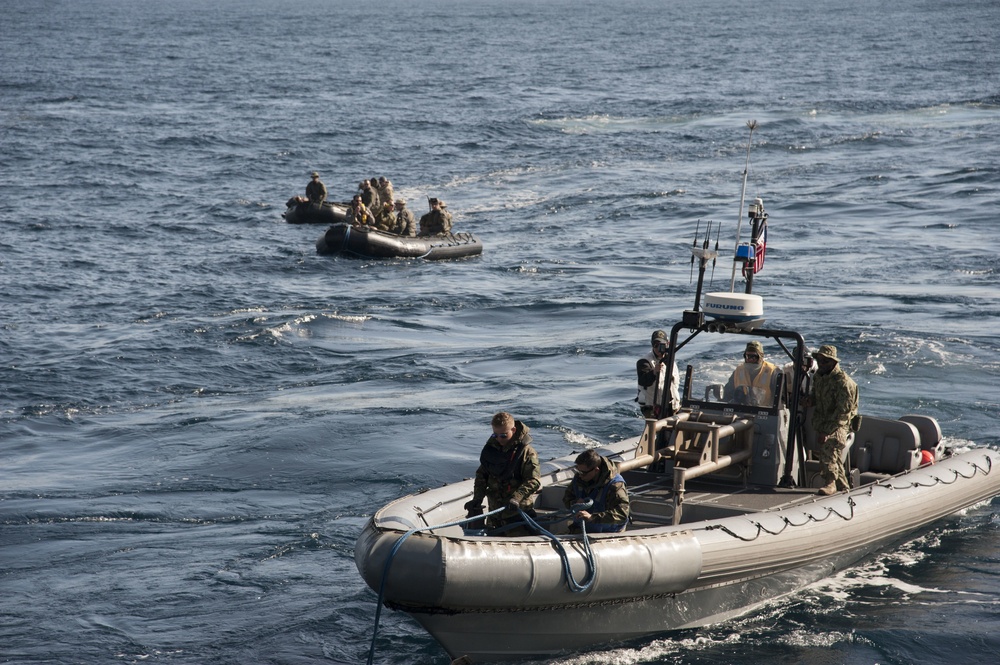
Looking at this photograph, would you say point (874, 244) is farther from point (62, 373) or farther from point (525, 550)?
point (525, 550)

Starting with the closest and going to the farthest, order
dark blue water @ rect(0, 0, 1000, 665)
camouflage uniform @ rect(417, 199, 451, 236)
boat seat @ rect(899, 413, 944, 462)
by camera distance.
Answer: dark blue water @ rect(0, 0, 1000, 665)
boat seat @ rect(899, 413, 944, 462)
camouflage uniform @ rect(417, 199, 451, 236)

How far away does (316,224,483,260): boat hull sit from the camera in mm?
28125

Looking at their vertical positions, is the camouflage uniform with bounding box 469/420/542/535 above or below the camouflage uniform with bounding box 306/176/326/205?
below

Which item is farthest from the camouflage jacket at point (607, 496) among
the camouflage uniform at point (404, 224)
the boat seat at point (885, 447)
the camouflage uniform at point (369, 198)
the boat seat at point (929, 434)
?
the camouflage uniform at point (369, 198)

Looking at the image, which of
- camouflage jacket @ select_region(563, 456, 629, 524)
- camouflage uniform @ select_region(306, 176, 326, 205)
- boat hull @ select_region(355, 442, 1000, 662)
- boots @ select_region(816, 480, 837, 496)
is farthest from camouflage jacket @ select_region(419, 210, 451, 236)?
camouflage jacket @ select_region(563, 456, 629, 524)

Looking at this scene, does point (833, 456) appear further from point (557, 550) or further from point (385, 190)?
point (385, 190)

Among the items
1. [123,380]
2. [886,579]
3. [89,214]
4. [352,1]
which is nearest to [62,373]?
Answer: [123,380]

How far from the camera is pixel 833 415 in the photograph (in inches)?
468

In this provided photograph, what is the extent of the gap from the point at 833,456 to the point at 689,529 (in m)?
2.52

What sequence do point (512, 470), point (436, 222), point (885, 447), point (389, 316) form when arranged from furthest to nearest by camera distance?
1. point (436, 222)
2. point (389, 316)
3. point (885, 447)
4. point (512, 470)

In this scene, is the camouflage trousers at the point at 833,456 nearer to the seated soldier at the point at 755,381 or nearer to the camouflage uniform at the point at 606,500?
the seated soldier at the point at 755,381

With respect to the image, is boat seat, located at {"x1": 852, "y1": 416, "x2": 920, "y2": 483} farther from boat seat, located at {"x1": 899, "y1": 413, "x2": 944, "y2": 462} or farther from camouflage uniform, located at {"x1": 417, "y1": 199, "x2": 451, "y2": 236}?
camouflage uniform, located at {"x1": 417, "y1": 199, "x2": 451, "y2": 236}

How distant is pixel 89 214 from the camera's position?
32.8m

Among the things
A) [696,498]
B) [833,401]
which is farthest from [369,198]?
[696,498]
